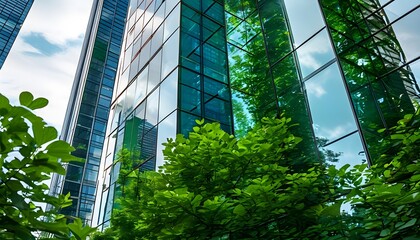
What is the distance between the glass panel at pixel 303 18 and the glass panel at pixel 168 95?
211 inches

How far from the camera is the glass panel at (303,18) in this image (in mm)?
11326

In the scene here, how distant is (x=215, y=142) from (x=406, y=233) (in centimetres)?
361

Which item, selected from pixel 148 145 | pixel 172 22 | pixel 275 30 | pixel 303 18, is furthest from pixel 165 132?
pixel 303 18

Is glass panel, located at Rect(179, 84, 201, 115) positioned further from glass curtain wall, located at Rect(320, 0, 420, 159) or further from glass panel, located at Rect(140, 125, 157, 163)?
glass curtain wall, located at Rect(320, 0, 420, 159)

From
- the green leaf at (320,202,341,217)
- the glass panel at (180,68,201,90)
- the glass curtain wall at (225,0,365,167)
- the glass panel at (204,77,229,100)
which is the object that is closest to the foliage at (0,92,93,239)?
the green leaf at (320,202,341,217)

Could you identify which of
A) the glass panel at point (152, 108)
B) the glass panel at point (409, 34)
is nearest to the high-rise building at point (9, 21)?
the glass panel at point (152, 108)

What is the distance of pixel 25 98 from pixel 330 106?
9.87 meters

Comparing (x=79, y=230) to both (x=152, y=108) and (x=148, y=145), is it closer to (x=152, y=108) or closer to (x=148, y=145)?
(x=148, y=145)

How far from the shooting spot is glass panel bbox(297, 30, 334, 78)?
34.9 ft

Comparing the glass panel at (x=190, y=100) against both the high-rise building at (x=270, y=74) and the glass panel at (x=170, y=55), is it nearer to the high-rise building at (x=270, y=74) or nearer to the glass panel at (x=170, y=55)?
the high-rise building at (x=270, y=74)

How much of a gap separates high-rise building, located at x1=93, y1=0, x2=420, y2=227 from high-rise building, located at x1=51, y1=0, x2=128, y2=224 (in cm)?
2879

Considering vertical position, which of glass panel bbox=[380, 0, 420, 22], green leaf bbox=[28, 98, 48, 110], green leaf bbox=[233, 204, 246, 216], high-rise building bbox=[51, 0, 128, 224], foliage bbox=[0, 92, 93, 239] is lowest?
foliage bbox=[0, 92, 93, 239]

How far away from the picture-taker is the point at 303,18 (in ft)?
39.2

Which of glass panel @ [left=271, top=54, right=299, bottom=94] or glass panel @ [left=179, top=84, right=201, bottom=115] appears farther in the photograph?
glass panel @ [left=179, top=84, right=201, bottom=115]
